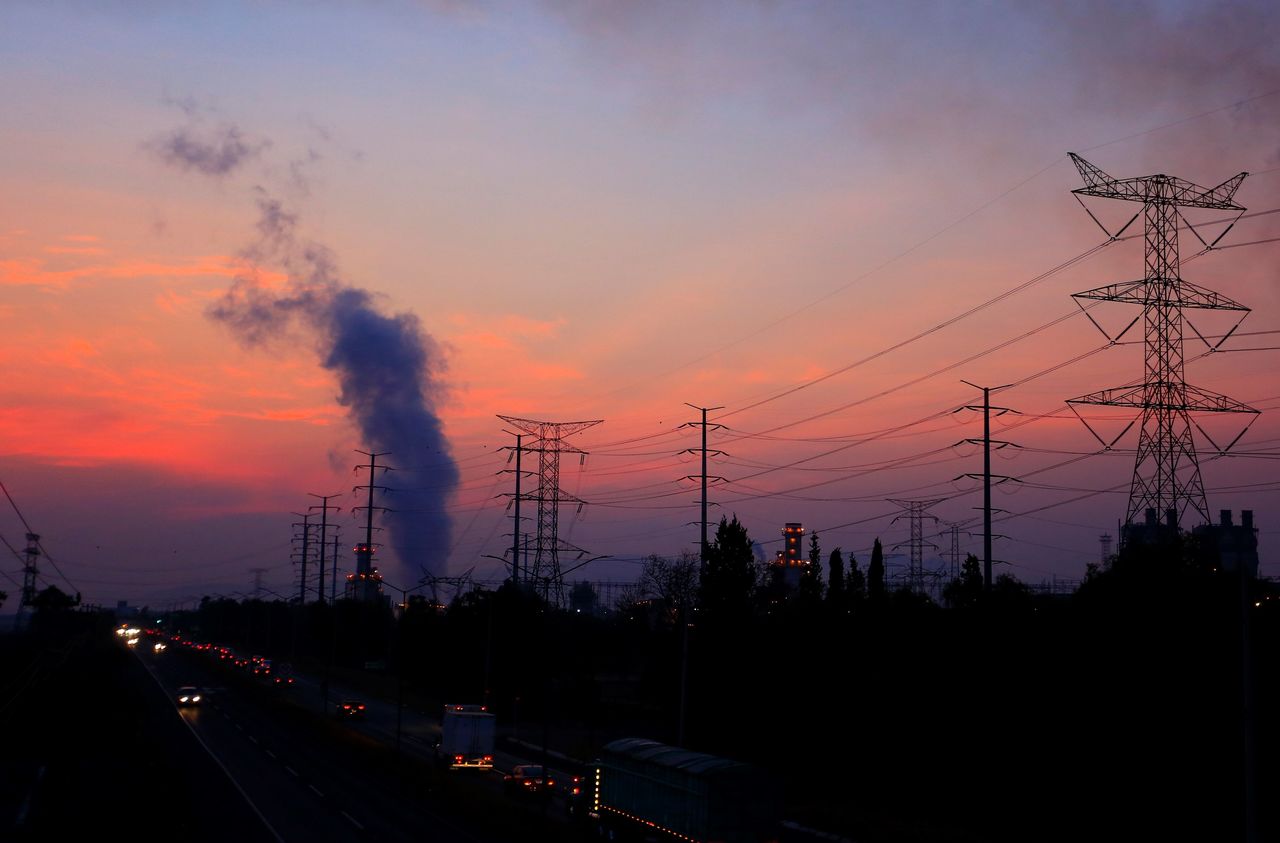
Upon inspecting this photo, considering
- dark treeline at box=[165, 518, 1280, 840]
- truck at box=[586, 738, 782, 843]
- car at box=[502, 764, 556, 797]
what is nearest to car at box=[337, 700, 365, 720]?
dark treeline at box=[165, 518, 1280, 840]

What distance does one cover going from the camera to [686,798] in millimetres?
35188

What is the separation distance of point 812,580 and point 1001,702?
45466 mm

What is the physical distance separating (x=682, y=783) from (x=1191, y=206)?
3671 centimetres

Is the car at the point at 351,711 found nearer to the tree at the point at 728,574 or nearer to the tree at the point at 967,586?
the tree at the point at 728,574

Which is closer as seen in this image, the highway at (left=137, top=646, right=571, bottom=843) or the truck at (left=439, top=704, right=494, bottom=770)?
the highway at (left=137, top=646, right=571, bottom=843)

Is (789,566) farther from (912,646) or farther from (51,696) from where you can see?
(912,646)

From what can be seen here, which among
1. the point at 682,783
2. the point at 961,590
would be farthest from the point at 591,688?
the point at 682,783

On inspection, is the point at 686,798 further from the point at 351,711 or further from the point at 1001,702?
the point at 351,711

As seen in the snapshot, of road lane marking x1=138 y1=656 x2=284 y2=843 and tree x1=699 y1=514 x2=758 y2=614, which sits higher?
tree x1=699 y1=514 x2=758 y2=614

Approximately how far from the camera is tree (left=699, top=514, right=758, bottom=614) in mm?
77750

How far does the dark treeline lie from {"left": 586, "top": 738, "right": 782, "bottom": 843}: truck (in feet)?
5.63

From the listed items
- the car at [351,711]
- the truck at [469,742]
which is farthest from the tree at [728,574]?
the car at [351,711]

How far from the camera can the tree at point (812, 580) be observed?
3354 inches

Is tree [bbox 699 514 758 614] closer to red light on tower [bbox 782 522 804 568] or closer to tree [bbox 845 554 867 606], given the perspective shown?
tree [bbox 845 554 867 606]
